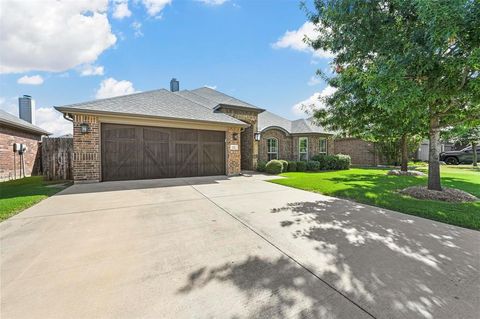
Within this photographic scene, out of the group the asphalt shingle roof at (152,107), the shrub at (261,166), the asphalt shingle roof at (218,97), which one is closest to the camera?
the asphalt shingle roof at (152,107)

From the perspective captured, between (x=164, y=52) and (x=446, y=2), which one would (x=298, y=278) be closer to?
(x=446, y=2)

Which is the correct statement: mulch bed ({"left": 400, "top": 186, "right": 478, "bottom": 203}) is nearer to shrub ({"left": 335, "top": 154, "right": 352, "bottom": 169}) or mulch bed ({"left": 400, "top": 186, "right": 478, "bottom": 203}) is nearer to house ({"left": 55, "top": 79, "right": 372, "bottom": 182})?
house ({"left": 55, "top": 79, "right": 372, "bottom": 182})

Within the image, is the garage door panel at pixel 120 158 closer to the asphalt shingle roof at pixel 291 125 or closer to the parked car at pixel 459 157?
the asphalt shingle roof at pixel 291 125

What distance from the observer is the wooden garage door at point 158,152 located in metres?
9.16

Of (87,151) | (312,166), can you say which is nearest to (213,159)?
(87,151)

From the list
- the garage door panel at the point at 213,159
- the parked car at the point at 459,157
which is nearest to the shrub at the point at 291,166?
the garage door panel at the point at 213,159

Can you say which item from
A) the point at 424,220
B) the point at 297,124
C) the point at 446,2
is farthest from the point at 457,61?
the point at 297,124

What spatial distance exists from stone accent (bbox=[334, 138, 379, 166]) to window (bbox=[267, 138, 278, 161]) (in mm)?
8965

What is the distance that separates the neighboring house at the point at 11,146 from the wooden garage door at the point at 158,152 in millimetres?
5992

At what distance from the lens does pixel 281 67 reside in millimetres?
11945

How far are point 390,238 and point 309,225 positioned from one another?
1.28 metres

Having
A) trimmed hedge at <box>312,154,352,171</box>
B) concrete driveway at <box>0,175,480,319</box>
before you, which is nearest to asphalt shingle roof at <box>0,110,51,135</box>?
concrete driveway at <box>0,175,480,319</box>

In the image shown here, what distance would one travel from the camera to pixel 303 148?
17156 millimetres

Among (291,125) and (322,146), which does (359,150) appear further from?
(291,125)
